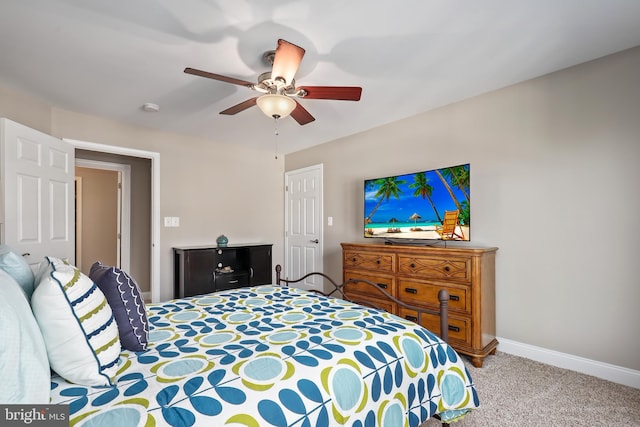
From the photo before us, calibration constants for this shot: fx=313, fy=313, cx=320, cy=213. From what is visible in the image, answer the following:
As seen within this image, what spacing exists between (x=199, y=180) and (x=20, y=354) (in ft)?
12.3

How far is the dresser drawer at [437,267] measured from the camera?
8.69ft

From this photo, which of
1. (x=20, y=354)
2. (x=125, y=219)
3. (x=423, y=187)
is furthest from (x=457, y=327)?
(x=125, y=219)

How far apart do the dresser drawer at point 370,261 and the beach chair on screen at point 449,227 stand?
1.71 ft

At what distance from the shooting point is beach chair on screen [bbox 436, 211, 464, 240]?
2943 millimetres

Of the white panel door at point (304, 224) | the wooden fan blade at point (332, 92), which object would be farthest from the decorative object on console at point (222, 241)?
the wooden fan blade at point (332, 92)

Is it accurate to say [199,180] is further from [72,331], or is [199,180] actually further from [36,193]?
[72,331]

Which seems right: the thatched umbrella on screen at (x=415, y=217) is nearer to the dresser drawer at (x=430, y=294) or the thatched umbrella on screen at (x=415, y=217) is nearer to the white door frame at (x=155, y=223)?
the dresser drawer at (x=430, y=294)

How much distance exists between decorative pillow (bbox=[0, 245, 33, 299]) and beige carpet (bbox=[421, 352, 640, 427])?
2061 mm

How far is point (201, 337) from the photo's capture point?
4.90ft

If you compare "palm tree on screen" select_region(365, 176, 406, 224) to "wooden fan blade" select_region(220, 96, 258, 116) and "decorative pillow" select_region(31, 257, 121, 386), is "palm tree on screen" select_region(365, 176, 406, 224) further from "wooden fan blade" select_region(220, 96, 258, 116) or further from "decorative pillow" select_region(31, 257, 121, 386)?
"decorative pillow" select_region(31, 257, 121, 386)

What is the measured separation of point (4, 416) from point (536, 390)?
9.14 feet

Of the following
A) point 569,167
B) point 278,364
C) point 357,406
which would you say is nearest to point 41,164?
point 278,364

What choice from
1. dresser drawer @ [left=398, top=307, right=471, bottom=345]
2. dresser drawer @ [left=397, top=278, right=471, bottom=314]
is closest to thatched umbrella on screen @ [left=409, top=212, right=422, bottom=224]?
dresser drawer @ [left=397, top=278, right=471, bottom=314]

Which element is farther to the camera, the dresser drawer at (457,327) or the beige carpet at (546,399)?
the dresser drawer at (457,327)
